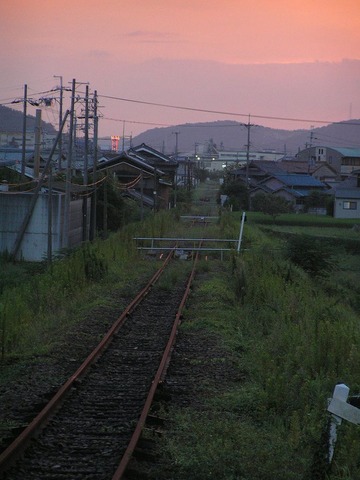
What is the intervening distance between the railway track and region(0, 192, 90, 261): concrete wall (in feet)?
48.3

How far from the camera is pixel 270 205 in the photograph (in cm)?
5225

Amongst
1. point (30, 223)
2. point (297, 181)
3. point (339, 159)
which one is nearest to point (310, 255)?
point (30, 223)

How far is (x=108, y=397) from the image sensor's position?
7.20m

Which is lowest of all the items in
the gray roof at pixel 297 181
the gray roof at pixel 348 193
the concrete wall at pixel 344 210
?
the concrete wall at pixel 344 210

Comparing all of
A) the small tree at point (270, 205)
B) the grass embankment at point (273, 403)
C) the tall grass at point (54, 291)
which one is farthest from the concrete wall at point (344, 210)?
the grass embankment at point (273, 403)

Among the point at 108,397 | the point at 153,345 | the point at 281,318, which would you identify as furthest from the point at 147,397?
the point at 281,318

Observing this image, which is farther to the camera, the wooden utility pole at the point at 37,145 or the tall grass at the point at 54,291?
the wooden utility pole at the point at 37,145

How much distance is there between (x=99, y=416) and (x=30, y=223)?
1962 cm

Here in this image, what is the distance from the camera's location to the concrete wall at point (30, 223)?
25297 millimetres

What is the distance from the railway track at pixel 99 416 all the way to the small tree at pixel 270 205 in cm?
4147

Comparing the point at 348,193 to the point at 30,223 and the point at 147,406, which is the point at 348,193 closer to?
the point at 30,223

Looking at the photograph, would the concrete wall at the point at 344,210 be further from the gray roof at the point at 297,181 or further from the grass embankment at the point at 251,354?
the grass embankment at the point at 251,354

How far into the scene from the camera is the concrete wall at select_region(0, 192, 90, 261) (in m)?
25.3

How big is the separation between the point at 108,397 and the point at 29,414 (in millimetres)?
1021
